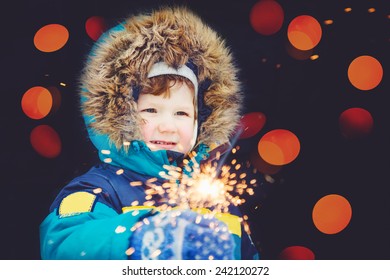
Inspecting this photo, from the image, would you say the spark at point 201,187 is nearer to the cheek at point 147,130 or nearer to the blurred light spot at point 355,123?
the cheek at point 147,130

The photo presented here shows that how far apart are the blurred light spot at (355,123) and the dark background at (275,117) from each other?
1.2 inches

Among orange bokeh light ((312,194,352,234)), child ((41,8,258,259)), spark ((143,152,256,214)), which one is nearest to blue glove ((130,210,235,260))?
child ((41,8,258,259))

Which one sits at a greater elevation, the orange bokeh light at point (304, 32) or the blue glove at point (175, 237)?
the orange bokeh light at point (304, 32)

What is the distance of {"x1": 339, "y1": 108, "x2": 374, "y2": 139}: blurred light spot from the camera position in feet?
7.15

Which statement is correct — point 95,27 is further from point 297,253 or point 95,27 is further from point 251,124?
point 297,253

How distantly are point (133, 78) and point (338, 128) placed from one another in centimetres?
105

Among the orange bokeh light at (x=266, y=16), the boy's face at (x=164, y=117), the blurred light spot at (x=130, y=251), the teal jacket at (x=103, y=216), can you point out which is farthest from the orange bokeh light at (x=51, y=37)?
the blurred light spot at (x=130, y=251)

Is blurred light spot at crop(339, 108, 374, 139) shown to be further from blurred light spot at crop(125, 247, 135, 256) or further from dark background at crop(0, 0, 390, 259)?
blurred light spot at crop(125, 247, 135, 256)

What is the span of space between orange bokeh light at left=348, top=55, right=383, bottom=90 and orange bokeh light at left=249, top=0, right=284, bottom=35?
429 millimetres

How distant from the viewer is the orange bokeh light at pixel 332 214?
2.15m

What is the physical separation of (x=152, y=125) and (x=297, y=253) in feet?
3.09
